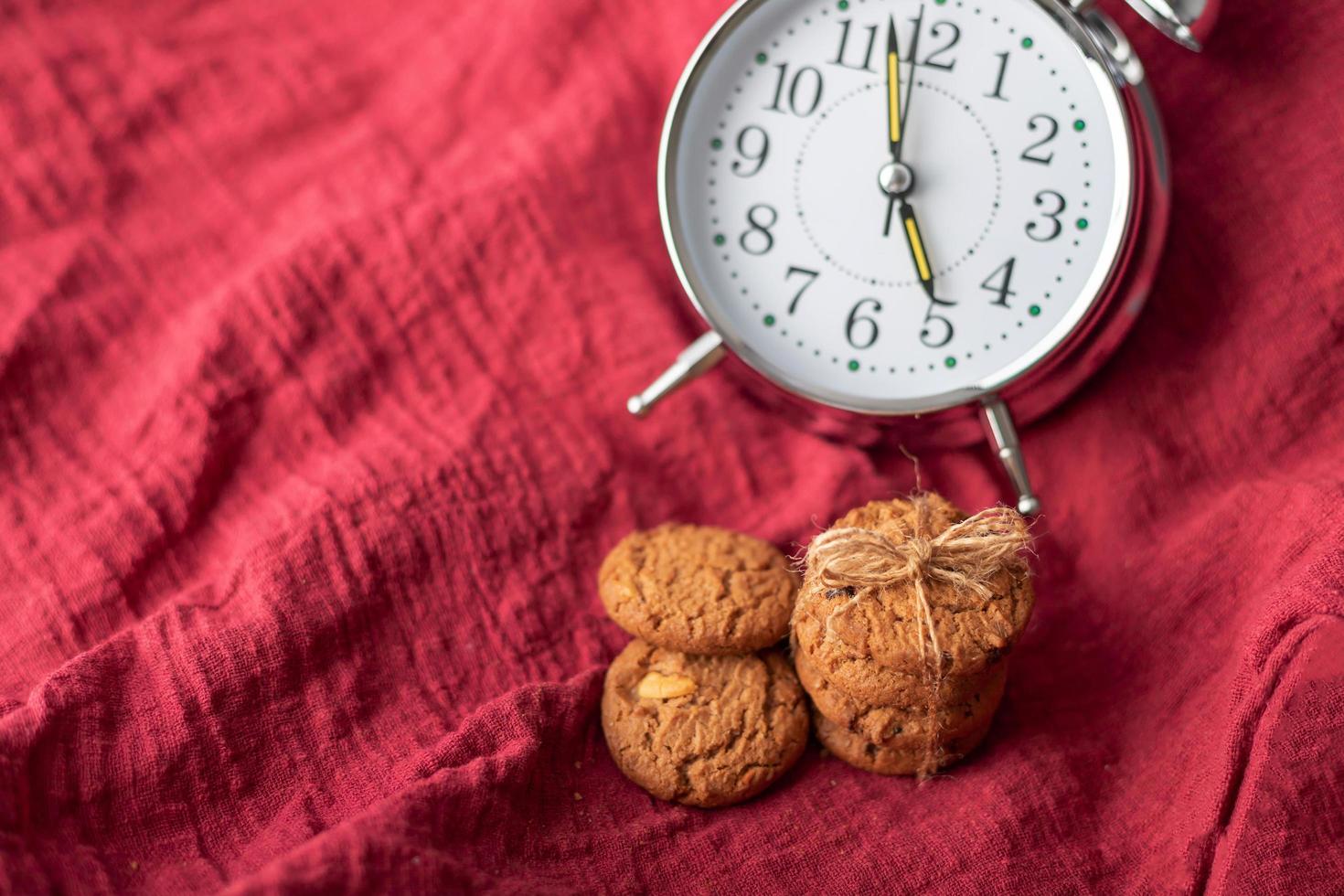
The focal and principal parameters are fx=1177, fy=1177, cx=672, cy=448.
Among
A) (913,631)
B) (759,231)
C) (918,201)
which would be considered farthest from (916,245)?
(913,631)

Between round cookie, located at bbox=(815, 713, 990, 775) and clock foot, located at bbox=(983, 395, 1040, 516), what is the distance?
7.8 inches

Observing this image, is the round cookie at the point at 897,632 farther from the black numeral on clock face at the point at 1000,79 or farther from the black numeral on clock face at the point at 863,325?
the black numeral on clock face at the point at 1000,79

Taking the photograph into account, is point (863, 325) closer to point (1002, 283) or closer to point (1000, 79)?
point (1002, 283)

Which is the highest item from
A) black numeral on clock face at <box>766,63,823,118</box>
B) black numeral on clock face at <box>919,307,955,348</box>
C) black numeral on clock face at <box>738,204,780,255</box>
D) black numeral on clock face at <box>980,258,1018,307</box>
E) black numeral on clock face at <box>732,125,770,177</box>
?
black numeral on clock face at <box>766,63,823,118</box>

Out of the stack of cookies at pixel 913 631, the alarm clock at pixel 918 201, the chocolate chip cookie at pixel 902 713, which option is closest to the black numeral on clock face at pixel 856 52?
the alarm clock at pixel 918 201

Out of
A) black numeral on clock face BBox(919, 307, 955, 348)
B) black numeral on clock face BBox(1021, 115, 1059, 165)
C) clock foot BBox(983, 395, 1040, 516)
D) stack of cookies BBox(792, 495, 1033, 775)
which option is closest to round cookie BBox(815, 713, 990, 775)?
stack of cookies BBox(792, 495, 1033, 775)

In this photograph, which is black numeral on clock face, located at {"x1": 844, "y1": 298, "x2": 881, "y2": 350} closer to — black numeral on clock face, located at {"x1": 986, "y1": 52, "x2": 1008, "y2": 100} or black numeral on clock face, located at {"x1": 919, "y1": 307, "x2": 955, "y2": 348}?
black numeral on clock face, located at {"x1": 919, "y1": 307, "x2": 955, "y2": 348}

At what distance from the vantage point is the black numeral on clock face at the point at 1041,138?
37.3 inches

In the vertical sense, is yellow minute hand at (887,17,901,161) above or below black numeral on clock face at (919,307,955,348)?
above

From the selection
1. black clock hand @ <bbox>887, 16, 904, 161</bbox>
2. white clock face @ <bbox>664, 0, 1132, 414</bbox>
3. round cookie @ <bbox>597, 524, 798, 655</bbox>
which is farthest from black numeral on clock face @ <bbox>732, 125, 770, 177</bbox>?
round cookie @ <bbox>597, 524, 798, 655</bbox>

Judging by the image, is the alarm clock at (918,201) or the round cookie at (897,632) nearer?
the round cookie at (897,632)

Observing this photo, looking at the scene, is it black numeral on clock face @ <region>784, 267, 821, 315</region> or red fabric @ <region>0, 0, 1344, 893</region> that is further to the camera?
black numeral on clock face @ <region>784, 267, 821, 315</region>

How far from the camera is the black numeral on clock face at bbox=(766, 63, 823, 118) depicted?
100 centimetres

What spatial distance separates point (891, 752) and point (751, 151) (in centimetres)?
52
